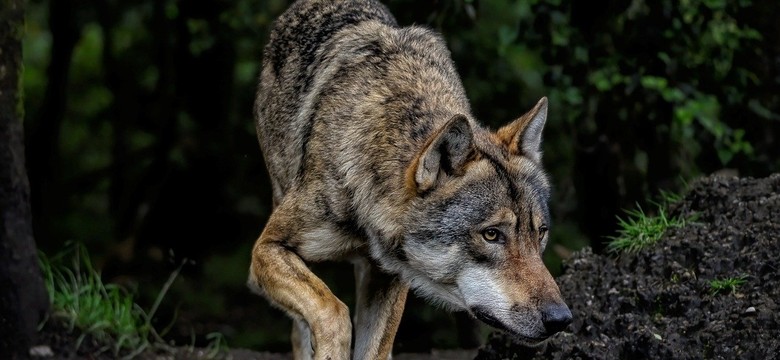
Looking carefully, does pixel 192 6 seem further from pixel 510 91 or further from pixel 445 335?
pixel 445 335

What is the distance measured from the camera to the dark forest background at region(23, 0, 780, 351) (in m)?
7.86

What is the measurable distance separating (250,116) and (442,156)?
531 cm

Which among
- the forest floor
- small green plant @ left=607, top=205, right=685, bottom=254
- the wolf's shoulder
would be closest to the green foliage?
the forest floor

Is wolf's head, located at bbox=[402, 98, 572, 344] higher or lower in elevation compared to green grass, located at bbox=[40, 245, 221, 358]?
higher

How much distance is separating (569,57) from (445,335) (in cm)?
311

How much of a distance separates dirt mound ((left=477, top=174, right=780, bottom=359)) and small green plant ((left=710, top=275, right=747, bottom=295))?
0.03 feet

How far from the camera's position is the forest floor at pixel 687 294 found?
16.3ft

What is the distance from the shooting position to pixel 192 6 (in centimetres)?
922

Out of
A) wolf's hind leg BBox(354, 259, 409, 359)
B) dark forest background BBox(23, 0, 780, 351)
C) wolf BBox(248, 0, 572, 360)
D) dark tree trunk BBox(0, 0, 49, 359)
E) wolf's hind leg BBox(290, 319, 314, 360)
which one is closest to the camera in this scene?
wolf BBox(248, 0, 572, 360)

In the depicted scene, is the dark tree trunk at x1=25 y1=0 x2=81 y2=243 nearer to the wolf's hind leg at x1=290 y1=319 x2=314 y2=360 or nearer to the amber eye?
the wolf's hind leg at x1=290 y1=319 x2=314 y2=360

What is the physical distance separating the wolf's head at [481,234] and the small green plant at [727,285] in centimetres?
97

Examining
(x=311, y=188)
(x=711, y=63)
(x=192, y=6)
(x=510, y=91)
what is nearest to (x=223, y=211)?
(x=192, y=6)

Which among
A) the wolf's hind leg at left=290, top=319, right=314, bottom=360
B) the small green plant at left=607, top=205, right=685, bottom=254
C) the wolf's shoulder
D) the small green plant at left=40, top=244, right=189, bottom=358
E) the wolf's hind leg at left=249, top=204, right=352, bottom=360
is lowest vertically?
the wolf's hind leg at left=290, top=319, right=314, bottom=360

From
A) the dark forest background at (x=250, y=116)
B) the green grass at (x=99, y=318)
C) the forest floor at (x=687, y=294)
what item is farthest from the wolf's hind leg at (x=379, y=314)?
the dark forest background at (x=250, y=116)
